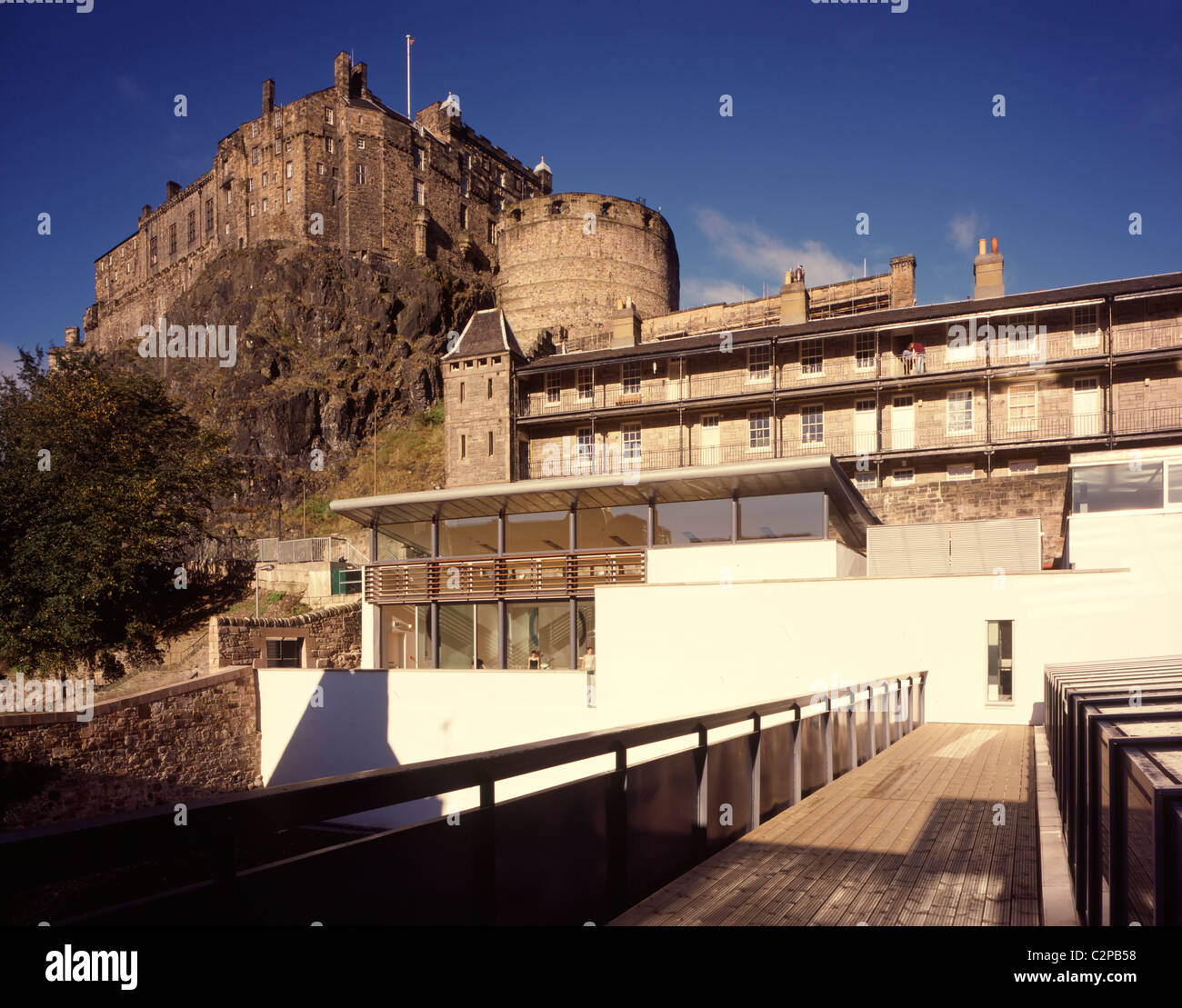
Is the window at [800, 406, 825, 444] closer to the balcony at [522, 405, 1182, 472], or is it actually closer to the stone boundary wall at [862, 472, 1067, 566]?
the balcony at [522, 405, 1182, 472]

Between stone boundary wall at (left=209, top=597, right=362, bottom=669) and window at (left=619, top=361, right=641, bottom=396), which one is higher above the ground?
window at (left=619, top=361, right=641, bottom=396)

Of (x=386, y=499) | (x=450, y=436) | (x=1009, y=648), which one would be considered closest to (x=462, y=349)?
(x=450, y=436)

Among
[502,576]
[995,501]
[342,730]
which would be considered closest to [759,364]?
[995,501]

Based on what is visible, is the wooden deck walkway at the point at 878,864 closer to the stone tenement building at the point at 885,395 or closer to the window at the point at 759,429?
the stone tenement building at the point at 885,395

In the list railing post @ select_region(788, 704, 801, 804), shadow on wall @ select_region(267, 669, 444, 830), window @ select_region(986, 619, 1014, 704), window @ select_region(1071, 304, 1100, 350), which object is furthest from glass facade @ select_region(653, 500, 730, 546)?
window @ select_region(1071, 304, 1100, 350)

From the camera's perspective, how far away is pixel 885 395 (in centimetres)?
3719

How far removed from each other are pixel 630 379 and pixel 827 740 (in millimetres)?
34069

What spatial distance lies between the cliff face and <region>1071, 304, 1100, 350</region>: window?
3341 centimetres

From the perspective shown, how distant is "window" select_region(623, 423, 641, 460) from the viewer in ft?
134

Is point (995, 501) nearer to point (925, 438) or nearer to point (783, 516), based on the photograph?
point (925, 438)

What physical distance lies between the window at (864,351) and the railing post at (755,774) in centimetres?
3355

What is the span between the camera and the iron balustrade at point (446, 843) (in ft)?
6.67

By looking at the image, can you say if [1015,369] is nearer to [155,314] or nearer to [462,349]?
[462,349]
